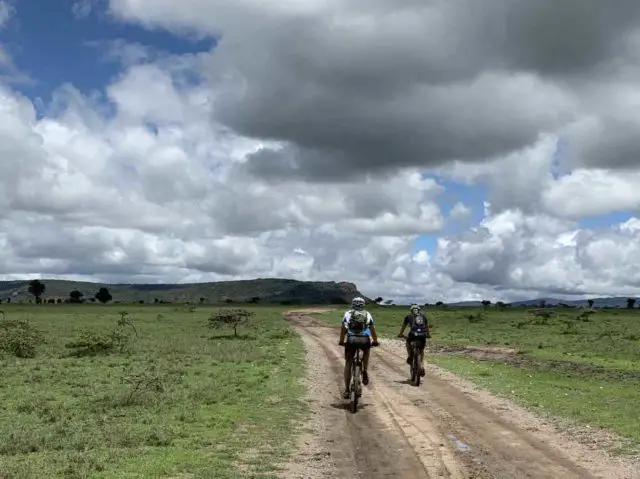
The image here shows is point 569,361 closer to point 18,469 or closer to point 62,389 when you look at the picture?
point 62,389

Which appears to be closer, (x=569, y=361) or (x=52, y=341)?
(x=569, y=361)

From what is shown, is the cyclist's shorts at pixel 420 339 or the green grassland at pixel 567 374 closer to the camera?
the green grassland at pixel 567 374

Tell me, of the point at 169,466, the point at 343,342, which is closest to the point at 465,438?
the point at 343,342

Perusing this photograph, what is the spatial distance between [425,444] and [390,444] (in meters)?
0.72

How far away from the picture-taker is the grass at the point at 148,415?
12453 millimetres

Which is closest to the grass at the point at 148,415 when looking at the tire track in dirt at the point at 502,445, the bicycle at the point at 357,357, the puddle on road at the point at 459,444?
the bicycle at the point at 357,357

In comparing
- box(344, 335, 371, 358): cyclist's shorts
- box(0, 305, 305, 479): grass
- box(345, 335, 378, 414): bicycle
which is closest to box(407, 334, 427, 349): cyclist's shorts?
box(0, 305, 305, 479): grass

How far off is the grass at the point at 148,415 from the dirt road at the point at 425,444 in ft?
3.06

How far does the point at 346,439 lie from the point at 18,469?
6569 mm

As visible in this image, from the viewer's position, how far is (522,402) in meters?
19.4

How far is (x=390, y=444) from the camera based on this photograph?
13.7 meters

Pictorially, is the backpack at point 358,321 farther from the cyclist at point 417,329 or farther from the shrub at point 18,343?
the shrub at point 18,343

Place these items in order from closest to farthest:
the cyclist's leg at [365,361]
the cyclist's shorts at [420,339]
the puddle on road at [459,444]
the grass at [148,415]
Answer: the grass at [148,415], the puddle on road at [459,444], the cyclist's leg at [365,361], the cyclist's shorts at [420,339]

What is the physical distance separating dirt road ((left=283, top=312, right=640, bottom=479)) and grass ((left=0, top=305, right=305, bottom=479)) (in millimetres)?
933
